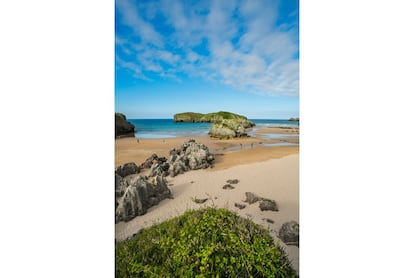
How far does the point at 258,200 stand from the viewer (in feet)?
13.1

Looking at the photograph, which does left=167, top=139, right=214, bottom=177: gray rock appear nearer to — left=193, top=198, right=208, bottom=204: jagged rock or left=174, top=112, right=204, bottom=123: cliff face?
left=193, top=198, right=208, bottom=204: jagged rock

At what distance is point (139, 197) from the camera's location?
12.5 feet

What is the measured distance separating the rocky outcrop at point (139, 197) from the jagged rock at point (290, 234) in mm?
2865

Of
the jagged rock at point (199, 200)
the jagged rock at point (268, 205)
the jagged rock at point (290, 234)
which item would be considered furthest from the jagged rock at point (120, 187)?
the jagged rock at point (290, 234)

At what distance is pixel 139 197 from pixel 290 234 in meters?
3.06

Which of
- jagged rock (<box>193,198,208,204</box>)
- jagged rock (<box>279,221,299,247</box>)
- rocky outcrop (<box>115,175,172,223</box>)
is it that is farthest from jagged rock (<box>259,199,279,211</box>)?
rocky outcrop (<box>115,175,172,223</box>)

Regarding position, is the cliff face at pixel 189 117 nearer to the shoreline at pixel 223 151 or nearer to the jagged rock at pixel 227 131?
the jagged rock at pixel 227 131

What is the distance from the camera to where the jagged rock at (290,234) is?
2.31 meters

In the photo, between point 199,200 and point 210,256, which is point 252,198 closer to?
point 199,200

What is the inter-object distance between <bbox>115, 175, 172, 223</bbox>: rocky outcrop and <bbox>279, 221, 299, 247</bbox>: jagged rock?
9.40 feet

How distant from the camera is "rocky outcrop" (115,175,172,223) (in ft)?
11.7
